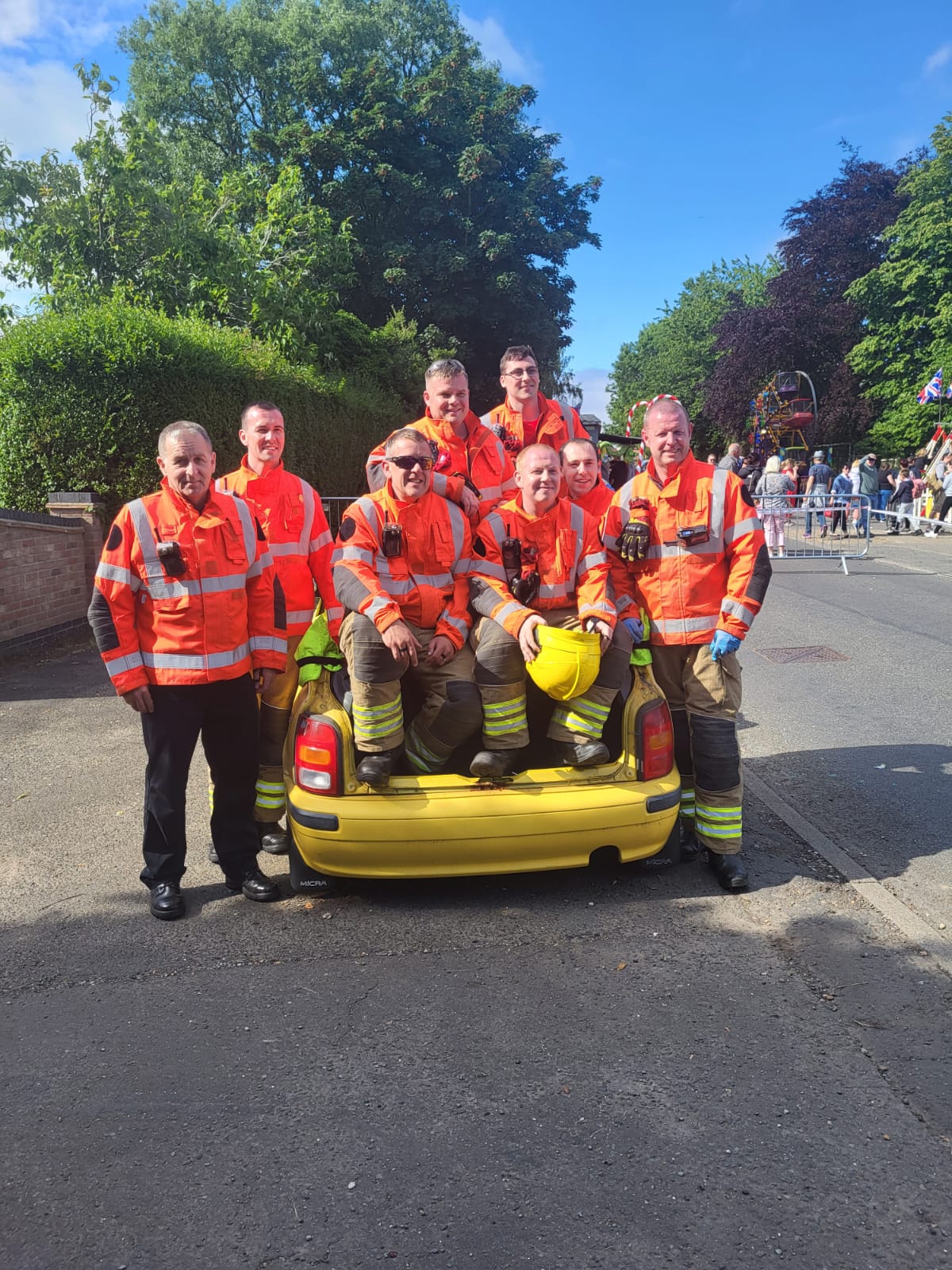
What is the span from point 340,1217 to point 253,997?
3.69 ft

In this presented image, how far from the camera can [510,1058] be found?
2932 mm

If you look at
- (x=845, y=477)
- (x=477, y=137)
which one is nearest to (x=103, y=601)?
(x=845, y=477)

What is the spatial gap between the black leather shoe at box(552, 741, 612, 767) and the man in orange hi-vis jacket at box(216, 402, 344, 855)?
131 centimetres

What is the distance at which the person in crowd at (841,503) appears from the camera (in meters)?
19.1

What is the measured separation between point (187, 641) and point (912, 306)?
1501 inches

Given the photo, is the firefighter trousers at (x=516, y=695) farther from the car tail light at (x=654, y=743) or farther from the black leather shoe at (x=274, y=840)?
the black leather shoe at (x=274, y=840)

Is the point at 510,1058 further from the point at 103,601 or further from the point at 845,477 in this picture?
the point at 845,477

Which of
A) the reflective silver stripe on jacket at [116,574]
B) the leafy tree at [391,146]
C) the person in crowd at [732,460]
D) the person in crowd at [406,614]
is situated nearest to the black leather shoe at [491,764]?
the person in crowd at [406,614]

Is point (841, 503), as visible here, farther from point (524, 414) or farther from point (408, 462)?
point (408, 462)

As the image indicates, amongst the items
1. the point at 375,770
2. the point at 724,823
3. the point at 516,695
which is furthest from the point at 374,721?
the point at 724,823

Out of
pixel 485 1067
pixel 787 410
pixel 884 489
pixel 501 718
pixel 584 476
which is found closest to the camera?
pixel 485 1067

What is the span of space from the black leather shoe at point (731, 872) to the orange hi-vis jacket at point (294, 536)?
7.20 feet

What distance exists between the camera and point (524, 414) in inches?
233

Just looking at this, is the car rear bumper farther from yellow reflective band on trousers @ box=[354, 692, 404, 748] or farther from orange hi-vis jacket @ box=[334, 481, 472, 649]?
orange hi-vis jacket @ box=[334, 481, 472, 649]
